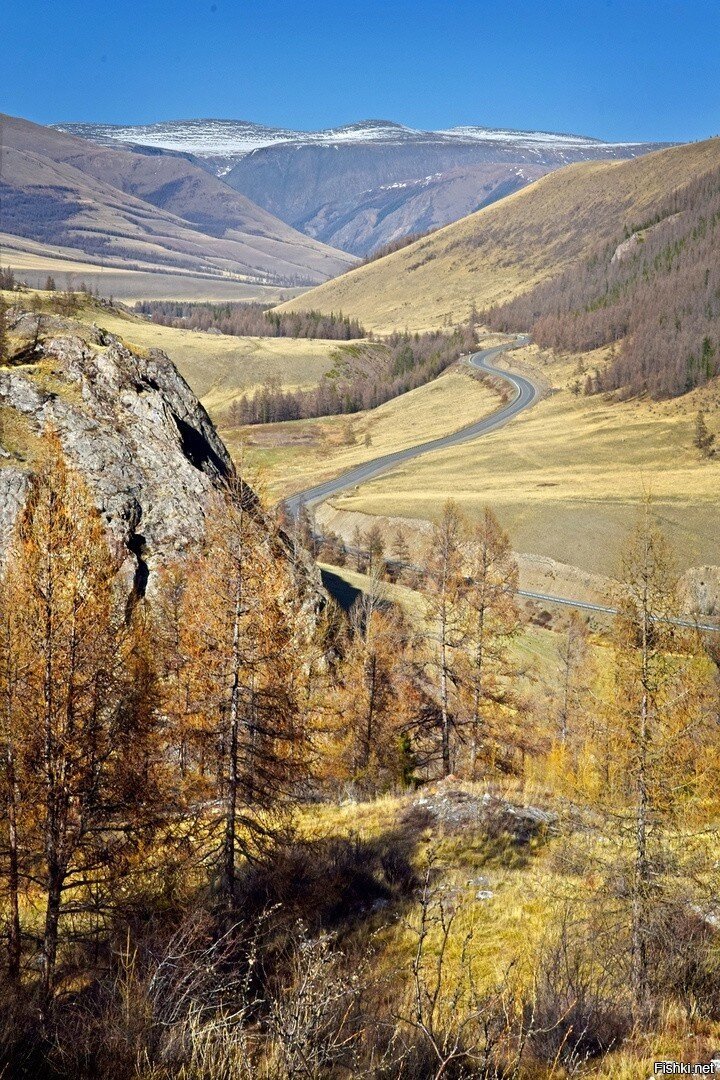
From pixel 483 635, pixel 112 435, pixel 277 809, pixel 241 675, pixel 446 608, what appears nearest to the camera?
pixel 241 675

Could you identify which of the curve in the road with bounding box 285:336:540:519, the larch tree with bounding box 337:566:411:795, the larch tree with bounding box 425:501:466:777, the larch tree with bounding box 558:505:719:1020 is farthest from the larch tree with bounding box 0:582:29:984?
the curve in the road with bounding box 285:336:540:519

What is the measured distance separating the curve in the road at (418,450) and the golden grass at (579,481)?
3.98m

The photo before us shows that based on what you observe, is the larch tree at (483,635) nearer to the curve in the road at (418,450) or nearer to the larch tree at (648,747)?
the larch tree at (648,747)

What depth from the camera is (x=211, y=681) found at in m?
15.1

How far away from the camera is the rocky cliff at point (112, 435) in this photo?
3145 centimetres

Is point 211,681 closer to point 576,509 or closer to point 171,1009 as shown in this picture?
point 171,1009

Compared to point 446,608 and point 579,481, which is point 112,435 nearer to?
point 446,608

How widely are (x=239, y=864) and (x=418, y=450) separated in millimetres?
121590

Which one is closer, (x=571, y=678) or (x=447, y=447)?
(x=571, y=678)

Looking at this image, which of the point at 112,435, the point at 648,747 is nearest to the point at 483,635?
the point at 648,747

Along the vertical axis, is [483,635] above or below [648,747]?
below

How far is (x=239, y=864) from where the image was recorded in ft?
56.7

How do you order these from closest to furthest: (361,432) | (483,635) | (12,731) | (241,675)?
(12,731)
(241,675)
(483,635)
(361,432)

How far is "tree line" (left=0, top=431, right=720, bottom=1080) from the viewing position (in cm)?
733
